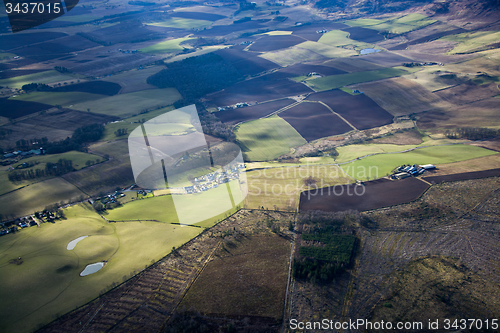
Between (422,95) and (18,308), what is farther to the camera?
(422,95)

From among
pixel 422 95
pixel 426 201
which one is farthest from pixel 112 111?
pixel 422 95

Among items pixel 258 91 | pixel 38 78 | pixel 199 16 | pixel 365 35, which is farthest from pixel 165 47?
pixel 365 35

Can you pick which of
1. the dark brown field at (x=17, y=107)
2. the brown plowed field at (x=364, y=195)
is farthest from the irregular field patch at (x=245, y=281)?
the dark brown field at (x=17, y=107)

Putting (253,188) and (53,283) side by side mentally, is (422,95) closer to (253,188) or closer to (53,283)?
(253,188)

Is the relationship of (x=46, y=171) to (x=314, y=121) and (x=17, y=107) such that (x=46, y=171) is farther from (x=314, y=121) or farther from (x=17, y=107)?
(x=314, y=121)

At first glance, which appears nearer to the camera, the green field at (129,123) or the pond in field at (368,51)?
the green field at (129,123)

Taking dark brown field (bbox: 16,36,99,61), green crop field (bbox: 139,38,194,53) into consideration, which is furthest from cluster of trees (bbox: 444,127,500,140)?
dark brown field (bbox: 16,36,99,61)

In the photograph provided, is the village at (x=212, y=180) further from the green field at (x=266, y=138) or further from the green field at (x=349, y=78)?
the green field at (x=349, y=78)
